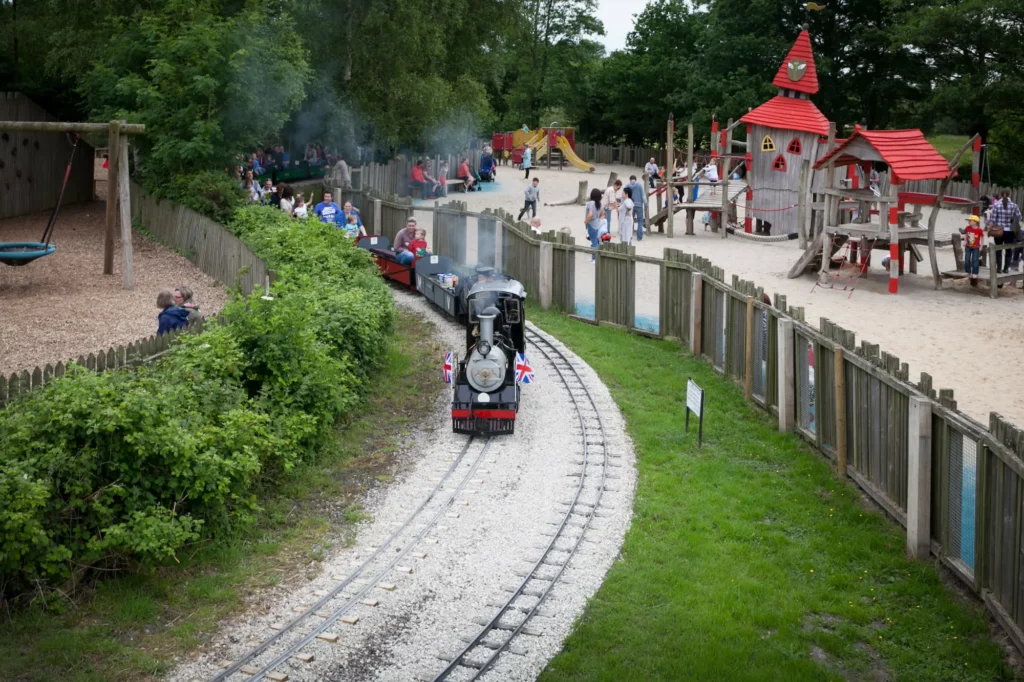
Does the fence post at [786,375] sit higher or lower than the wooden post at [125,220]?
lower

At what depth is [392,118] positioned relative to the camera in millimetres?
40156

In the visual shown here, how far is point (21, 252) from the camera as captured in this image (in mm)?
22047

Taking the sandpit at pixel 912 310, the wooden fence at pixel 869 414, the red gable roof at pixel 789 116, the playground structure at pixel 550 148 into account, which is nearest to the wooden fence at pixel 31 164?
the sandpit at pixel 912 310

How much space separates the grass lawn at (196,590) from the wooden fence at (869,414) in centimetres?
547

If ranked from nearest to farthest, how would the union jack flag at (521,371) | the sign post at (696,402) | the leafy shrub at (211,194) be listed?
the sign post at (696,402) < the union jack flag at (521,371) < the leafy shrub at (211,194)

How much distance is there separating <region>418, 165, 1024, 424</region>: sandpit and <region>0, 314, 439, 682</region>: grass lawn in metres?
8.98

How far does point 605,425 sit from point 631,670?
23.5 ft

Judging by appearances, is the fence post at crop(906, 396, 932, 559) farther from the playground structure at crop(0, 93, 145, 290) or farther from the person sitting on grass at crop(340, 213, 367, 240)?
the person sitting on grass at crop(340, 213, 367, 240)

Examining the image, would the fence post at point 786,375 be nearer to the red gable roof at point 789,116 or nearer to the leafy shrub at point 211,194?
the leafy shrub at point 211,194

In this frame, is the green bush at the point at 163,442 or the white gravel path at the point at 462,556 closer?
the white gravel path at the point at 462,556

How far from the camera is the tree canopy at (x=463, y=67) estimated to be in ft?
97.2

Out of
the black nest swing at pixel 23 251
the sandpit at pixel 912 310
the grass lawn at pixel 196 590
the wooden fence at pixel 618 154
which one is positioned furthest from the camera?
the wooden fence at pixel 618 154

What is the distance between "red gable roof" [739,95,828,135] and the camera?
34188 millimetres

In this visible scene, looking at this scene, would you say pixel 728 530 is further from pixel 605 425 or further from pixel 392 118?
pixel 392 118
